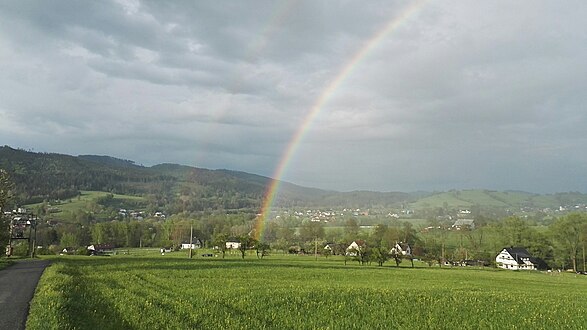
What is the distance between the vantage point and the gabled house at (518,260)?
116312mm

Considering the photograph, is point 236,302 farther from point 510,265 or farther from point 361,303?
point 510,265

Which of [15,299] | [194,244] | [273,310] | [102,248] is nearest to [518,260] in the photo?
[194,244]

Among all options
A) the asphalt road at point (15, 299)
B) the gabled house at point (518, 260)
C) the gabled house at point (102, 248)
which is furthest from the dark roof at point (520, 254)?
the asphalt road at point (15, 299)

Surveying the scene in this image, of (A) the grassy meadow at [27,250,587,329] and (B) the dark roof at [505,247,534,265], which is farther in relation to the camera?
(B) the dark roof at [505,247,534,265]

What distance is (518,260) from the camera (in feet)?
387

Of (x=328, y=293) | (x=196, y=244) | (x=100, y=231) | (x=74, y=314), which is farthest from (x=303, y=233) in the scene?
(x=74, y=314)

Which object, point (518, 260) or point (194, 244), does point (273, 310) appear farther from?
point (194, 244)

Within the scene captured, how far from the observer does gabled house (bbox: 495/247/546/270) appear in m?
116

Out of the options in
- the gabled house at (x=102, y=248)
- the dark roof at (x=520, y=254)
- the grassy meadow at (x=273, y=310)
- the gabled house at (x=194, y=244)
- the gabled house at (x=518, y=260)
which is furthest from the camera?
the gabled house at (x=194, y=244)

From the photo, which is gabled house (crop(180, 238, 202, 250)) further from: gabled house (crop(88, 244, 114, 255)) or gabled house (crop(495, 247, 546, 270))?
gabled house (crop(495, 247, 546, 270))

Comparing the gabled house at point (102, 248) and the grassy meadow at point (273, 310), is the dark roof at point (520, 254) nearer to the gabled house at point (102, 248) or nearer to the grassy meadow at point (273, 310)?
the grassy meadow at point (273, 310)

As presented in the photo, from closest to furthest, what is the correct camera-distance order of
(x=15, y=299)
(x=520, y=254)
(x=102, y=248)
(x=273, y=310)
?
(x=273, y=310) → (x=15, y=299) → (x=520, y=254) → (x=102, y=248)

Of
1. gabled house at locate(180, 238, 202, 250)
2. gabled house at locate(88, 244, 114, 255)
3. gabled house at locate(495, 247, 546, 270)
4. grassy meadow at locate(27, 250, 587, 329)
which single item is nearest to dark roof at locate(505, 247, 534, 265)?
gabled house at locate(495, 247, 546, 270)

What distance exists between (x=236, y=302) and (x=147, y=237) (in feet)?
465
